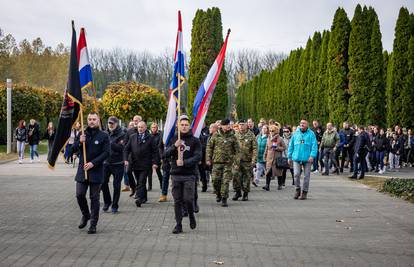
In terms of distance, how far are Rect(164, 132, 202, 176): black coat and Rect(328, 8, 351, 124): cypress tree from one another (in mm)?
22544

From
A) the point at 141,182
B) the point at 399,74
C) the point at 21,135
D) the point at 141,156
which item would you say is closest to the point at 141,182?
the point at 141,182

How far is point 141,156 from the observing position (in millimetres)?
13133

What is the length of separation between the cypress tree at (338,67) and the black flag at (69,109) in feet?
76.0

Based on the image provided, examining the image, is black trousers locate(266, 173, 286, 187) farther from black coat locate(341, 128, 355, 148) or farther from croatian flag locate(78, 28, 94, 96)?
croatian flag locate(78, 28, 94, 96)

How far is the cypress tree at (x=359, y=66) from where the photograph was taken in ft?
101

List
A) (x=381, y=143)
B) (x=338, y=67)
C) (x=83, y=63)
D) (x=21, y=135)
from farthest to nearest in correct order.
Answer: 1. (x=338, y=67)
2. (x=21, y=135)
3. (x=381, y=143)
4. (x=83, y=63)

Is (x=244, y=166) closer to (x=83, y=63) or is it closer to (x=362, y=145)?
Answer: (x=83, y=63)

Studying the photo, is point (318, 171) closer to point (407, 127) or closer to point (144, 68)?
point (407, 127)

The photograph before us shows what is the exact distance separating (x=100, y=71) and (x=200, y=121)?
327 ft

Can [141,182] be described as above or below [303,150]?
below

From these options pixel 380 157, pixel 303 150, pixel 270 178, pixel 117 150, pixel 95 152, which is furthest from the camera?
pixel 380 157

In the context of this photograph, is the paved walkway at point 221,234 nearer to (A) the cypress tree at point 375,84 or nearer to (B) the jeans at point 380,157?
(B) the jeans at point 380,157

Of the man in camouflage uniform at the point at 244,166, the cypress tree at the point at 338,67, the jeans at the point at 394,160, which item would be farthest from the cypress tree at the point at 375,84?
the man in camouflage uniform at the point at 244,166

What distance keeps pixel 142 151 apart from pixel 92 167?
3488 millimetres
